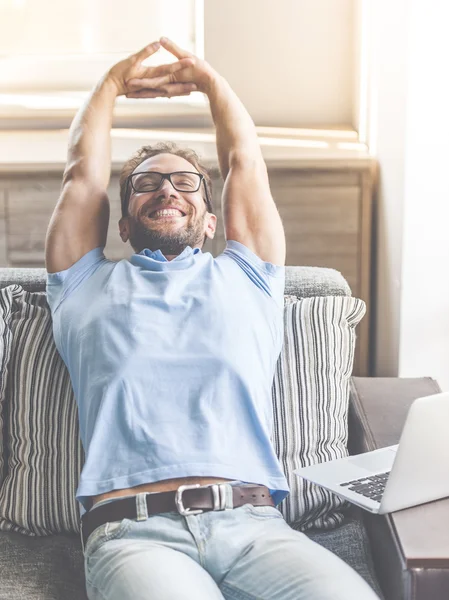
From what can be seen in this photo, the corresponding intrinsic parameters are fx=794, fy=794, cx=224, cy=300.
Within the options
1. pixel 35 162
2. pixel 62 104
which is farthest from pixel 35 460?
pixel 62 104

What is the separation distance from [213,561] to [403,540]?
34 centimetres

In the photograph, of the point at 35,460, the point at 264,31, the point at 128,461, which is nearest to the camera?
the point at 128,461

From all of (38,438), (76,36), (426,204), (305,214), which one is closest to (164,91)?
(305,214)

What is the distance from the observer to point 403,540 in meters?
1.25

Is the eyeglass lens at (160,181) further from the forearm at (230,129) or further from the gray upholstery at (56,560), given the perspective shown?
the gray upholstery at (56,560)

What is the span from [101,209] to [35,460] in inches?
23.2

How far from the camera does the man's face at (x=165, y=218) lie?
1863 mm

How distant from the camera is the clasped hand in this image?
1995 millimetres

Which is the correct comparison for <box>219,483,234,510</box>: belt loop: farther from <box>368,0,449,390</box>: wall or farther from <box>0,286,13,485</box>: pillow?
<box>368,0,449,390</box>: wall

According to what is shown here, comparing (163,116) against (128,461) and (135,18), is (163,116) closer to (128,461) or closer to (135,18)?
(135,18)

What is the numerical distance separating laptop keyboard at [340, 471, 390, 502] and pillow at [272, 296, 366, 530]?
198 millimetres

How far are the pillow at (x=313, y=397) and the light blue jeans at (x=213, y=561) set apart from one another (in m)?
0.20

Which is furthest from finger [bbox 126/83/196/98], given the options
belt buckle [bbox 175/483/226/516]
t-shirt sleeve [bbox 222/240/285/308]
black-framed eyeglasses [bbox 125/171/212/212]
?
belt buckle [bbox 175/483/226/516]

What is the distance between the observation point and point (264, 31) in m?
2.74
